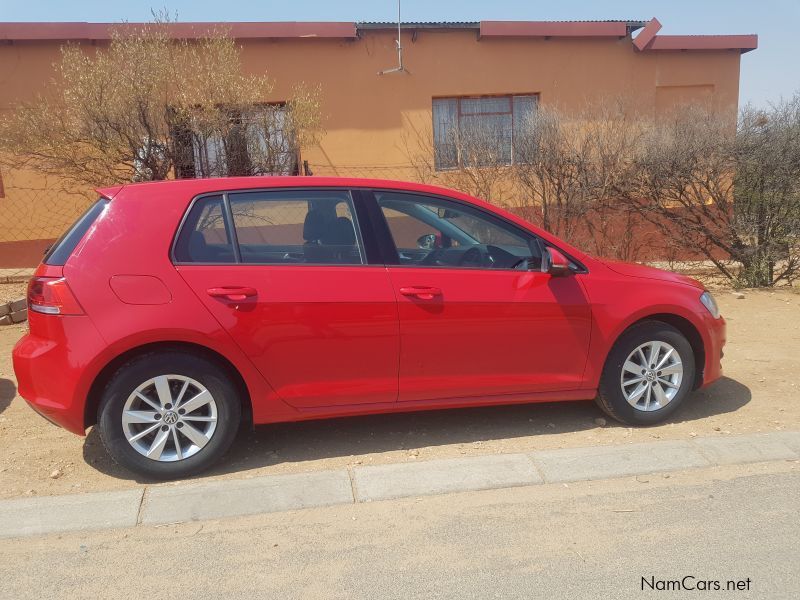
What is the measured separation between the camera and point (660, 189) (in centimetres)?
952

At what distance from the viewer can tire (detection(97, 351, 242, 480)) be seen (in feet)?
12.0

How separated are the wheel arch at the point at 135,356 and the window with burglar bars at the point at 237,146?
5.14m

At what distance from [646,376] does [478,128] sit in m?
6.81

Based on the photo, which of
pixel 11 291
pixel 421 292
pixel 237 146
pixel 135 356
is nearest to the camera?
pixel 135 356

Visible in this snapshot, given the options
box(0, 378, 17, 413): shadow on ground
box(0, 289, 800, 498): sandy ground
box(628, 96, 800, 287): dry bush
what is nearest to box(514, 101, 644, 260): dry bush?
box(628, 96, 800, 287): dry bush

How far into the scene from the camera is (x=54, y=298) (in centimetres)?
359

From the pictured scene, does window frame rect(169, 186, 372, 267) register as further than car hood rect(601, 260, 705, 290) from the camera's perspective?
No

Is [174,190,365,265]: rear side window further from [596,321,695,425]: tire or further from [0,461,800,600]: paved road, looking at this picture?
[596,321,695,425]: tire

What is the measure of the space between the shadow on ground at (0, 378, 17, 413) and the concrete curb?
1.74m

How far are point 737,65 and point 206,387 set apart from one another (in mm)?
13913

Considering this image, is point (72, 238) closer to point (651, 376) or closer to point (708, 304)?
point (651, 376)

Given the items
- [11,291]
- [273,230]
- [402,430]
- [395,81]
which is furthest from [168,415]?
[395,81]

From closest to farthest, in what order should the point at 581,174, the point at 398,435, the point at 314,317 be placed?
the point at 314,317, the point at 398,435, the point at 581,174

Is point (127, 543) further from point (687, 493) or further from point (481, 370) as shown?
point (687, 493)
